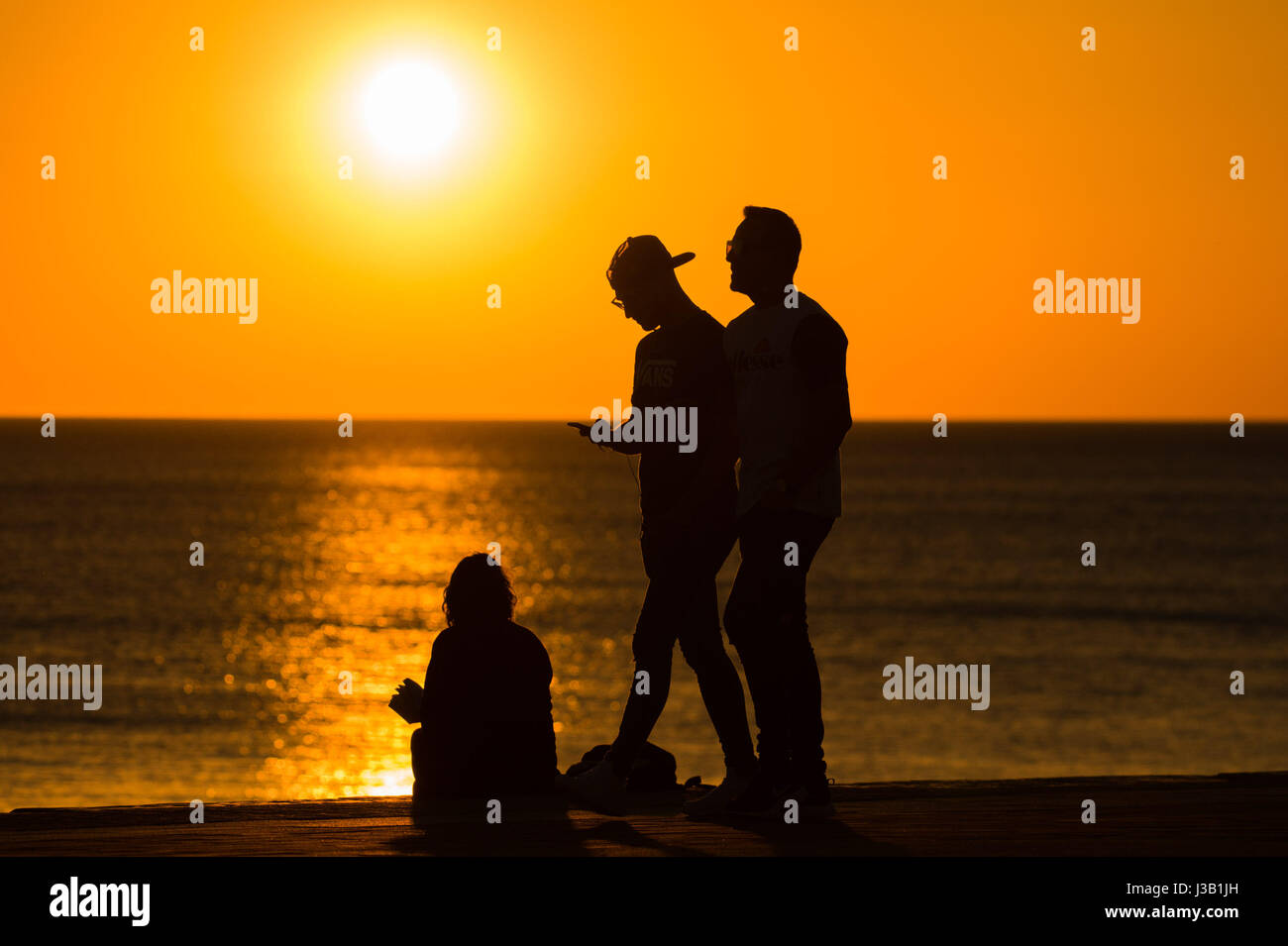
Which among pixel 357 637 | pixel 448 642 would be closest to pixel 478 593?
pixel 448 642

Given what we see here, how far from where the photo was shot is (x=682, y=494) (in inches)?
242

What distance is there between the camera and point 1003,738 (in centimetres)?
3400

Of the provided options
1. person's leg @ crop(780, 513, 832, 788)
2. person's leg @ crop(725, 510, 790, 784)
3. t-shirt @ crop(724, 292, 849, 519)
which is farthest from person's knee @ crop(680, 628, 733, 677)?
t-shirt @ crop(724, 292, 849, 519)

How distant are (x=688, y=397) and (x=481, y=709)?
5.46 ft

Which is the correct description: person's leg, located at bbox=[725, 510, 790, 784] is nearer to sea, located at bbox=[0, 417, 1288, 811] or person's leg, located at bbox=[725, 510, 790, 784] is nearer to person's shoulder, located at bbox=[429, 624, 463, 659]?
person's shoulder, located at bbox=[429, 624, 463, 659]

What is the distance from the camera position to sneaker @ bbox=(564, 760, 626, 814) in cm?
626

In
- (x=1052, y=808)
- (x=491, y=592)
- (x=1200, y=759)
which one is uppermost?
(x=491, y=592)

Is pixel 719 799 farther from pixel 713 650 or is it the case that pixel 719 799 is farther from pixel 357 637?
pixel 357 637

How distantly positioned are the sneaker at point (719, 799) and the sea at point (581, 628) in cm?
1700

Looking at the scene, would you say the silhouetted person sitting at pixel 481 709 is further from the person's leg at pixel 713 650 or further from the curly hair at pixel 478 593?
the person's leg at pixel 713 650

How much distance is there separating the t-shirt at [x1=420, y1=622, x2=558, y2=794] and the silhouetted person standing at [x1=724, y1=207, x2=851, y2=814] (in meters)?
1.13

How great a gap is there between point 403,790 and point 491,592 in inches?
837
